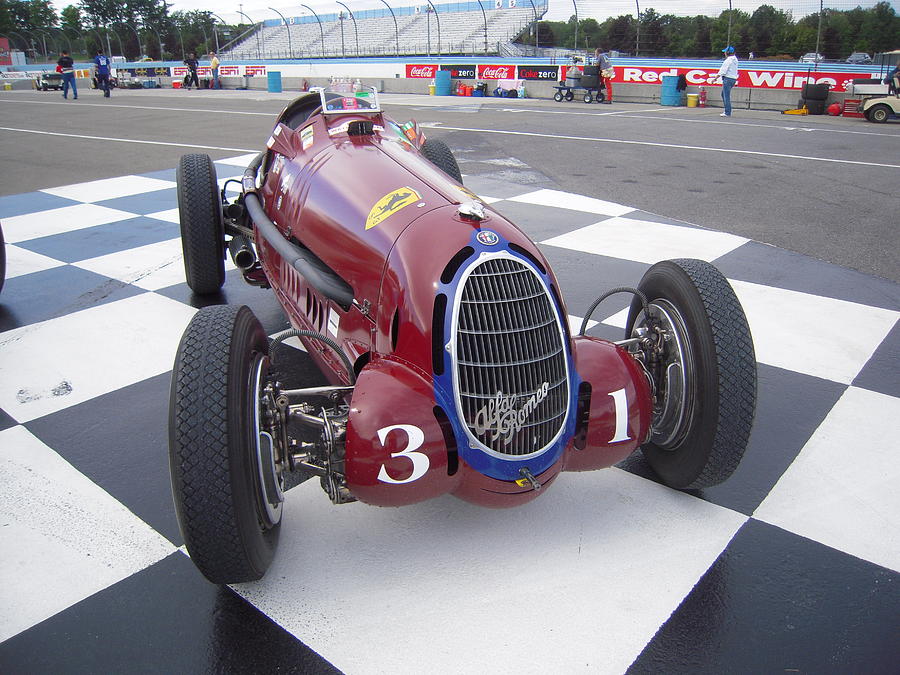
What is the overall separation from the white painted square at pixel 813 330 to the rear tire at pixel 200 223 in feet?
9.92

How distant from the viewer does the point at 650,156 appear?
8867 millimetres

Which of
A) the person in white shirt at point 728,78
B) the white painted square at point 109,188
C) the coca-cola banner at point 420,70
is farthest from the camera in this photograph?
the coca-cola banner at point 420,70

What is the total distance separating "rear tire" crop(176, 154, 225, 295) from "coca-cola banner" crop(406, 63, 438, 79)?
22587 mm

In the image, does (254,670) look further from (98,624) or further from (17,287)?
(17,287)

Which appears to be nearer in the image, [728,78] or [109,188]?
[109,188]

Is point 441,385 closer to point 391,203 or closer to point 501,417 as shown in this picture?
point 501,417

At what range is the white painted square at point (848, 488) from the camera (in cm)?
208

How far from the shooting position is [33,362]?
328 centimetres

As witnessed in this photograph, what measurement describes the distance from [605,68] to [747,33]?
13.7 ft

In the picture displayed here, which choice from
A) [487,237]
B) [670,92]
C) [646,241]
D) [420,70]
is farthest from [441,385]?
[420,70]

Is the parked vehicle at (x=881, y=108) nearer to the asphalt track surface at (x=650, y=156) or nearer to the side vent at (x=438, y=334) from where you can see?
the asphalt track surface at (x=650, y=156)

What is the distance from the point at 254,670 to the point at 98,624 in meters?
0.47

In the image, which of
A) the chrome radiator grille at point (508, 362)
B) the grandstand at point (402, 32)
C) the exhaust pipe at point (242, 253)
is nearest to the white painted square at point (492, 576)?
the chrome radiator grille at point (508, 362)

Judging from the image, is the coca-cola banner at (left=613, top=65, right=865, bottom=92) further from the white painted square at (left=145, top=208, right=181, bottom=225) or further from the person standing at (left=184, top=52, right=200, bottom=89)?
the person standing at (left=184, top=52, right=200, bottom=89)
